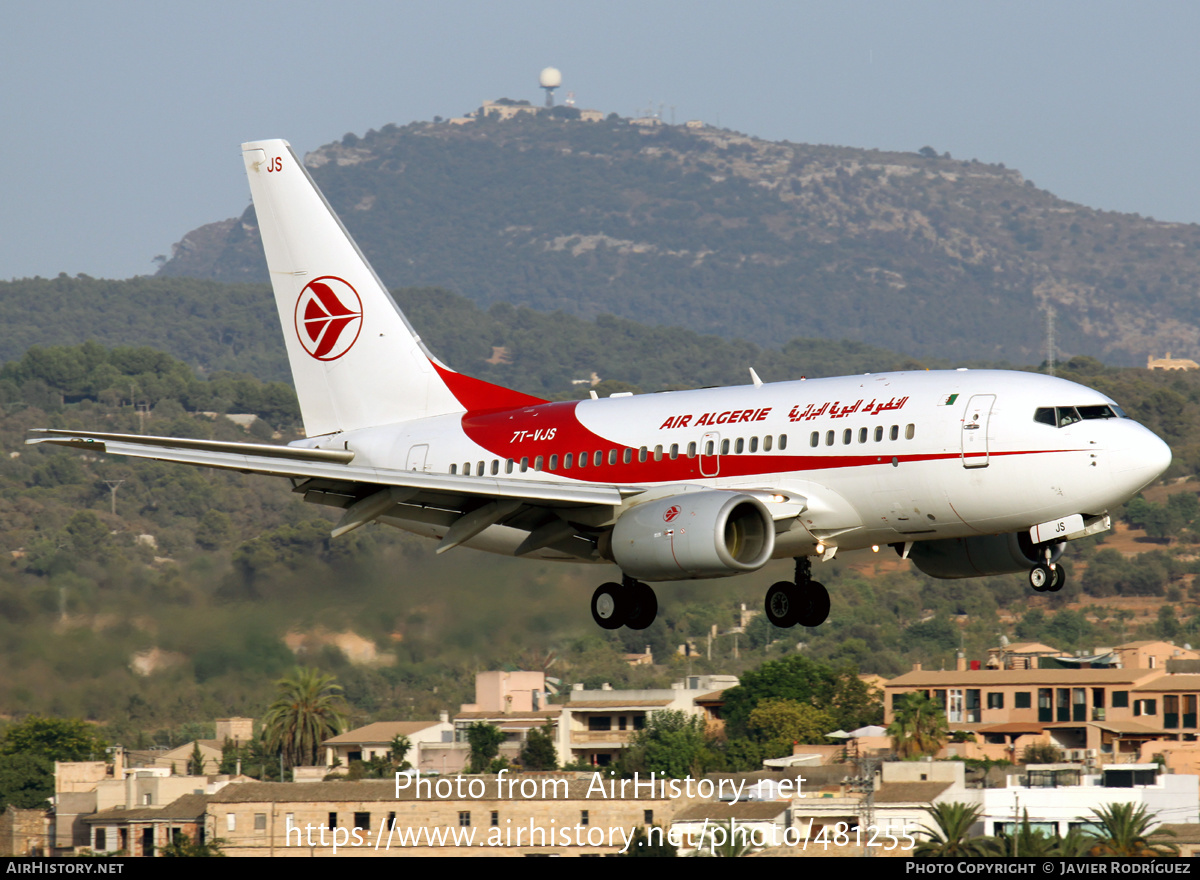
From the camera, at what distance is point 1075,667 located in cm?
10412

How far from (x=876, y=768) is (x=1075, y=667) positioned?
113 ft

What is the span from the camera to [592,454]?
37.2m

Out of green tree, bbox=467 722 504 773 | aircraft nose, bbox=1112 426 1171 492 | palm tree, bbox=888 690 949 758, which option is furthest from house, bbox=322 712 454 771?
aircraft nose, bbox=1112 426 1171 492

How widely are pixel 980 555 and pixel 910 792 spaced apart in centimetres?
3454

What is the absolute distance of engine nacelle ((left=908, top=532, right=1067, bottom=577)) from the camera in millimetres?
35188

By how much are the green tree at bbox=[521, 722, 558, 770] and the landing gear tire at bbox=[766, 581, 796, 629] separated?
2207 inches

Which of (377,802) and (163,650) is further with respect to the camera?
(377,802)

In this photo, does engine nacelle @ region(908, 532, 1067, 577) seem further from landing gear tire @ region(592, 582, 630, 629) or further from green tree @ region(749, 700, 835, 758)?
green tree @ region(749, 700, 835, 758)

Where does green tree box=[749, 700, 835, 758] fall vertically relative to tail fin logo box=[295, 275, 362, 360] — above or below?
below

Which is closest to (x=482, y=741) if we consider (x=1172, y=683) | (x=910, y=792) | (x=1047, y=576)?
(x=910, y=792)

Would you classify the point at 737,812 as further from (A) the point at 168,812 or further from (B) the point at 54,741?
(B) the point at 54,741

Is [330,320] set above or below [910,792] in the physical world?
above

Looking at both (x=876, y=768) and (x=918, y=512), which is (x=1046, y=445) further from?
(x=876, y=768)
